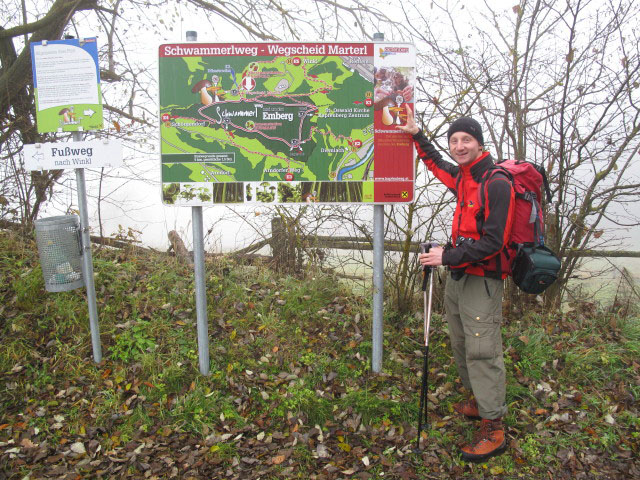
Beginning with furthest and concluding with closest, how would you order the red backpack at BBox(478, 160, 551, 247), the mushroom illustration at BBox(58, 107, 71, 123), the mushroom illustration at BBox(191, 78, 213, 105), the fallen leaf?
the mushroom illustration at BBox(58, 107, 71, 123), the mushroom illustration at BBox(191, 78, 213, 105), the fallen leaf, the red backpack at BBox(478, 160, 551, 247)

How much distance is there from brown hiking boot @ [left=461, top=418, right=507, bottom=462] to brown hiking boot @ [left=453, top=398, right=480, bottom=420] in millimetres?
291

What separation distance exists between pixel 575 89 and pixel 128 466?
5.30 m

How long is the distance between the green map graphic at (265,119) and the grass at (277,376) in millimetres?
1720

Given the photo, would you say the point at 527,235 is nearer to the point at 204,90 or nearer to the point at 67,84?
the point at 204,90

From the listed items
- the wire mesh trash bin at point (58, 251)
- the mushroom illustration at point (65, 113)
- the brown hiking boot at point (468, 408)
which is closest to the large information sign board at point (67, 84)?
the mushroom illustration at point (65, 113)

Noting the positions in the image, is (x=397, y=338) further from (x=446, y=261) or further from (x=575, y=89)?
(x=575, y=89)

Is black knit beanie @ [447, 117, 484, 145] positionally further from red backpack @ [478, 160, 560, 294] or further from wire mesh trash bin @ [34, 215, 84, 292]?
wire mesh trash bin @ [34, 215, 84, 292]

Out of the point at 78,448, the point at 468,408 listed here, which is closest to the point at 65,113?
the point at 78,448

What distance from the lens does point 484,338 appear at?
3232 mm

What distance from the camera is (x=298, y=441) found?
11.4 feet

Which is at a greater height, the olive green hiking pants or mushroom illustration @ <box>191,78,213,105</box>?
mushroom illustration @ <box>191,78,213,105</box>

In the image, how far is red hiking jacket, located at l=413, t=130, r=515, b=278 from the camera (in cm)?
296

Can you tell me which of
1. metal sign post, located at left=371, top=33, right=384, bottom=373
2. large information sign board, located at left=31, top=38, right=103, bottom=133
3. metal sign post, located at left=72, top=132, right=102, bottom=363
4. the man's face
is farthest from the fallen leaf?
the man's face

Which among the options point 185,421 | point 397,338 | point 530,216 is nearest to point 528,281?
point 530,216
